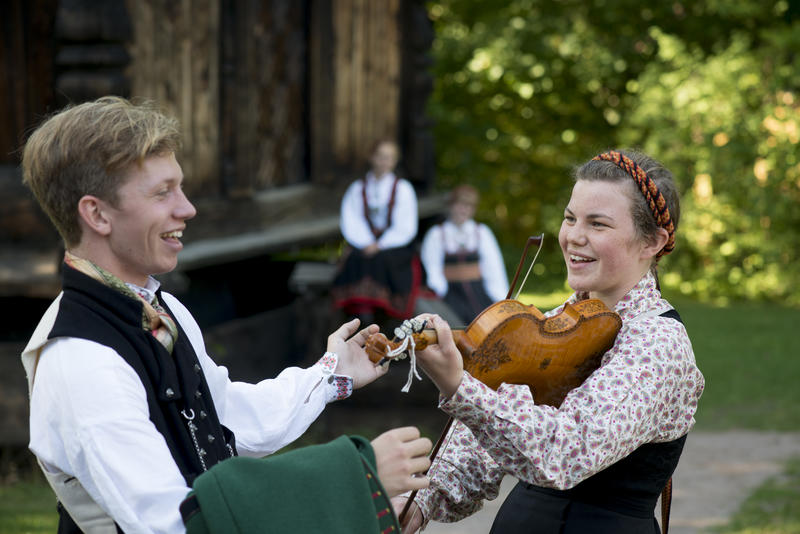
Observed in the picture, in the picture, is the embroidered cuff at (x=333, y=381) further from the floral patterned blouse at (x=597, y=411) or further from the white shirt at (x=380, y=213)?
the white shirt at (x=380, y=213)

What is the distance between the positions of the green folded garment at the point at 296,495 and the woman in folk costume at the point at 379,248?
18.5 ft

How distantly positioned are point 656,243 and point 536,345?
417 millimetres

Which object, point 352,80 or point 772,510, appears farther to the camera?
point 352,80

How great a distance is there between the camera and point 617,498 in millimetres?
2191

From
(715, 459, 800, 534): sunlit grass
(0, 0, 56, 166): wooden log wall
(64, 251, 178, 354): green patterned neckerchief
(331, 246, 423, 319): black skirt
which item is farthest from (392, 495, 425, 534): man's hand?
(331, 246, 423, 319): black skirt

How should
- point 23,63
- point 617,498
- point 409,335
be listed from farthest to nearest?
point 23,63 < point 617,498 < point 409,335

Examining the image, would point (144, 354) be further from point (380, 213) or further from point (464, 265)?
point (464, 265)

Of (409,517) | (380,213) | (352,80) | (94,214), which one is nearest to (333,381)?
(409,517)

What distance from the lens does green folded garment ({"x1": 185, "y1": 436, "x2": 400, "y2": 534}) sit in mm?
1627

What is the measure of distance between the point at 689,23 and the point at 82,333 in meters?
16.4

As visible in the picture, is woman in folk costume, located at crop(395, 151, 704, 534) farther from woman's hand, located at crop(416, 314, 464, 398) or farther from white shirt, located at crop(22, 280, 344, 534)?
white shirt, located at crop(22, 280, 344, 534)

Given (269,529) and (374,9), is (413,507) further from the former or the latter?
(374,9)

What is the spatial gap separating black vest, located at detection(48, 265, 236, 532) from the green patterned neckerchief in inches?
0.6

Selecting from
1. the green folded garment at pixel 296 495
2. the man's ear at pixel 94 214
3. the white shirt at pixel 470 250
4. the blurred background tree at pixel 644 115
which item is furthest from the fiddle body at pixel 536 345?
the blurred background tree at pixel 644 115
